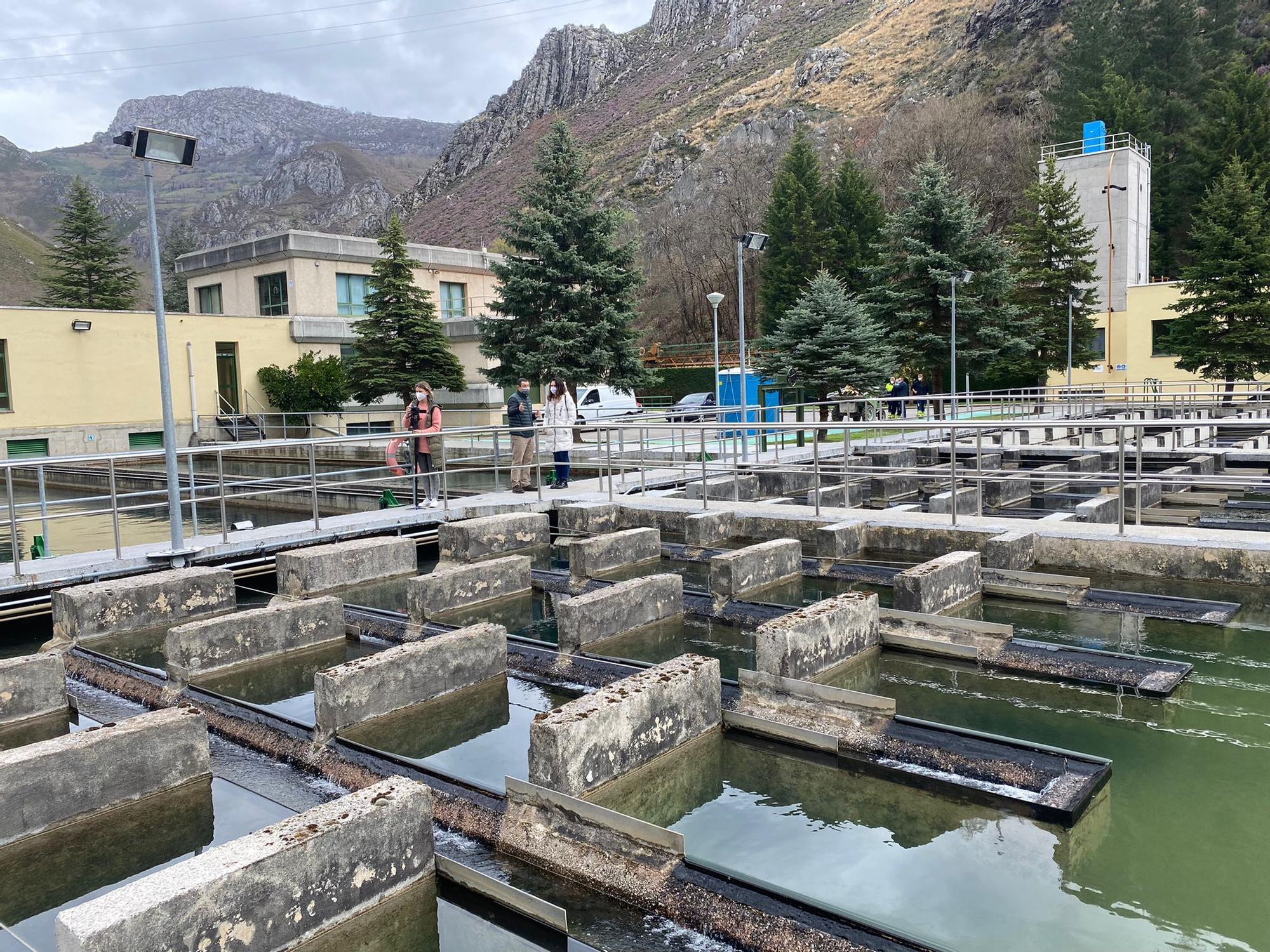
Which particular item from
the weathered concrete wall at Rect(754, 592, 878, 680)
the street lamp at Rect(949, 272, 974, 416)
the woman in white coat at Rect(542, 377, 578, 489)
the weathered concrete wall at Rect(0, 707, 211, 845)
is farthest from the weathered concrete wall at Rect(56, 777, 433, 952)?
the street lamp at Rect(949, 272, 974, 416)

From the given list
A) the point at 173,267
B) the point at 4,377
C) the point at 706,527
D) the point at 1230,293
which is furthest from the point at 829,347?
the point at 173,267

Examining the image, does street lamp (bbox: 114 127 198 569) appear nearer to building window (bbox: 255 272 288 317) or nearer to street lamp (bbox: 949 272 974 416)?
street lamp (bbox: 949 272 974 416)

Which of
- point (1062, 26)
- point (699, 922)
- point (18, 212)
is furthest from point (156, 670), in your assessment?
point (18, 212)

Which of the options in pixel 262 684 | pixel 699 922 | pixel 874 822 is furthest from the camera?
pixel 262 684

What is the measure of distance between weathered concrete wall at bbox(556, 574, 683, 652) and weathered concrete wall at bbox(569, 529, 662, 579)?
1.69 meters

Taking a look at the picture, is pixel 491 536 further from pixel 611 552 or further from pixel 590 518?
pixel 611 552

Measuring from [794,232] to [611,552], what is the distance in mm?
40468

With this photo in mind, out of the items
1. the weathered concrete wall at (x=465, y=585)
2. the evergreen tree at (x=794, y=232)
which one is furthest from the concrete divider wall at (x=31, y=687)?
the evergreen tree at (x=794, y=232)

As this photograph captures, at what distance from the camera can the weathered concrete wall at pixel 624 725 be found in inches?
182

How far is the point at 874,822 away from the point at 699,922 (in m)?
1.25

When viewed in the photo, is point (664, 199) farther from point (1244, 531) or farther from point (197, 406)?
point (1244, 531)

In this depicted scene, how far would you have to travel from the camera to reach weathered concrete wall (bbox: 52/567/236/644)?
8.31 meters

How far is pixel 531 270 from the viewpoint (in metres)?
30.0

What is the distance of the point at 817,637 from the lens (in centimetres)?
645
